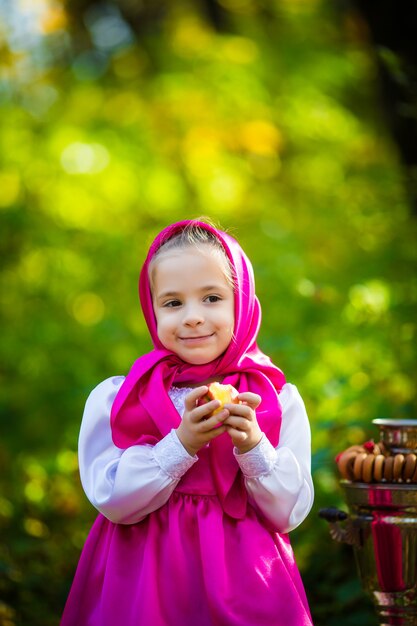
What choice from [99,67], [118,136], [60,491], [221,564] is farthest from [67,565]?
[99,67]

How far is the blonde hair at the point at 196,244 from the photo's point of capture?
2447 millimetres

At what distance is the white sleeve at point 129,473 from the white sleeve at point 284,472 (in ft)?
0.60

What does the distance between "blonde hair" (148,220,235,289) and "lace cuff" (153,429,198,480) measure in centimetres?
51

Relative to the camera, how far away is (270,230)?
24.0 ft

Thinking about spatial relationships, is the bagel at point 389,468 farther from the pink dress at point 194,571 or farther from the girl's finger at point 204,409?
the girl's finger at point 204,409

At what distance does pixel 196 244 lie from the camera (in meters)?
2.44

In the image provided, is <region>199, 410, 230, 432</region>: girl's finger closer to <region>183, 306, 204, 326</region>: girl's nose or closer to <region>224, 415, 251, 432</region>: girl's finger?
<region>224, 415, 251, 432</region>: girl's finger

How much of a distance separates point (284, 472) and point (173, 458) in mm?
326

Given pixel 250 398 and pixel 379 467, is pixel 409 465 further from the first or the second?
pixel 250 398

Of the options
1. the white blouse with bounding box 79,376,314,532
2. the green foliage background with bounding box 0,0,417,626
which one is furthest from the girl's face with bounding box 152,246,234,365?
the green foliage background with bounding box 0,0,417,626

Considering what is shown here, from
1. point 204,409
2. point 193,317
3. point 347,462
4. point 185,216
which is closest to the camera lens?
point 204,409

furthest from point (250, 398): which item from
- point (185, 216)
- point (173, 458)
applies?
point (185, 216)

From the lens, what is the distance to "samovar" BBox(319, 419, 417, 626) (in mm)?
2730

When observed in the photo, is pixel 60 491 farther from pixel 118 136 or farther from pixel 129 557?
pixel 118 136
